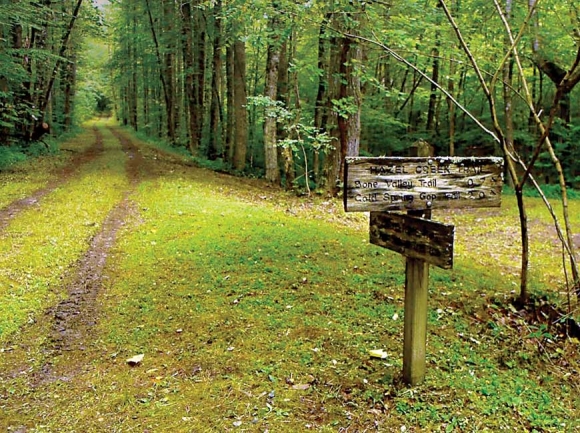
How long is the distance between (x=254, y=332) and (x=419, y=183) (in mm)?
2200

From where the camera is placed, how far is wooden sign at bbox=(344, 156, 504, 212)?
3.24m

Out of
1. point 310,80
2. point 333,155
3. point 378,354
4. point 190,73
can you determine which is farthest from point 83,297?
point 190,73

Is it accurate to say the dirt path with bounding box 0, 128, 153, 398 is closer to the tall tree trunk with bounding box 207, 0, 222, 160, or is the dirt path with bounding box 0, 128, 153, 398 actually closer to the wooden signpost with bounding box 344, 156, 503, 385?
the wooden signpost with bounding box 344, 156, 503, 385

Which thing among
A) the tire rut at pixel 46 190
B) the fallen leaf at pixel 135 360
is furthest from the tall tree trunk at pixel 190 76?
the fallen leaf at pixel 135 360

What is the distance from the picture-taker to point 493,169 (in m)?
3.66

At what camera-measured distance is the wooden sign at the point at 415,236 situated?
10.3 ft

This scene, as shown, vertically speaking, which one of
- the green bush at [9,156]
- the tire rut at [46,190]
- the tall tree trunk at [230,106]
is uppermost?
the tall tree trunk at [230,106]

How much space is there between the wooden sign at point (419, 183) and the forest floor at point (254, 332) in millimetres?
1460

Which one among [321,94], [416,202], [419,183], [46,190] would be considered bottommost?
[46,190]

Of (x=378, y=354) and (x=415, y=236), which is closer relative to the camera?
(x=415, y=236)

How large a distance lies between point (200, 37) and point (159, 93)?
10.4 m

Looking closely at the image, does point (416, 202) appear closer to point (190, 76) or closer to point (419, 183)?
point (419, 183)

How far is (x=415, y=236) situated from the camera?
3.34 m

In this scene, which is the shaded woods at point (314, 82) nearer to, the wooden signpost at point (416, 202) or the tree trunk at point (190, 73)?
the tree trunk at point (190, 73)
